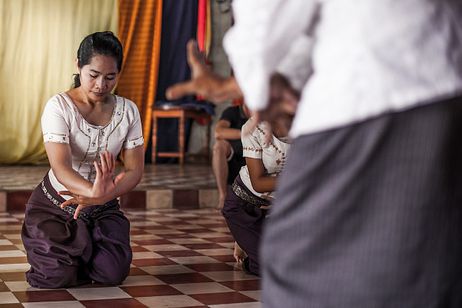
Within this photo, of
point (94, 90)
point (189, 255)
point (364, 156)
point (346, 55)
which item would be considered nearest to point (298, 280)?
point (364, 156)

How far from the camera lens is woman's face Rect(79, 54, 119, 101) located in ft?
10.1

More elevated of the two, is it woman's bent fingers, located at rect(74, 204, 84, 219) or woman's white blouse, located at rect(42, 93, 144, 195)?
woman's white blouse, located at rect(42, 93, 144, 195)

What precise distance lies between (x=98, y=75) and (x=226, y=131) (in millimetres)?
2516

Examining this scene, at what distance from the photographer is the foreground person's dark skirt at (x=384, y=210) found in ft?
3.66

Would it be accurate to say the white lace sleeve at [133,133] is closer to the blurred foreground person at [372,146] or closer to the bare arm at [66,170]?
the bare arm at [66,170]

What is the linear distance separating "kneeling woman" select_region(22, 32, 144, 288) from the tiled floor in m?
0.09

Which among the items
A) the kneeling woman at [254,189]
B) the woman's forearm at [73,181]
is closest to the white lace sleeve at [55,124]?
the woman's forearm at [73,181]

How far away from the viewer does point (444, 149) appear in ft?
3.65

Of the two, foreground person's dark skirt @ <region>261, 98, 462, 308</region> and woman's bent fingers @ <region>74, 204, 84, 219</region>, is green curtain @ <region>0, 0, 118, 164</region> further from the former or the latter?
foreground person's dark skirt @ <region>261, 98, 462, 308</region>

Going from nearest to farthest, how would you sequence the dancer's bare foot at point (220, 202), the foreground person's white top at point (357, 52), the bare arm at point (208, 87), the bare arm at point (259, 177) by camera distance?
the foreground person's white top at point (357, 52) → the bare arm at point (208, 87) → the bare arm at point (259, 177) → the dancer's bare foot at point (220, 202)

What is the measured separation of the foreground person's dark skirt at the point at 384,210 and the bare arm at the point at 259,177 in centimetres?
220

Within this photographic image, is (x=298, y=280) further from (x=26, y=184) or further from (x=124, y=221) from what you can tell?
(x=26, y=184)

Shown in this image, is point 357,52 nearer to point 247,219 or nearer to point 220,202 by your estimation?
point 247,219

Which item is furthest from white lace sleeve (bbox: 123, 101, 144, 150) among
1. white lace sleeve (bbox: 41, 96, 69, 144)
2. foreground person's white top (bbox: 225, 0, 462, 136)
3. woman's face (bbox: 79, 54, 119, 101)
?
foreground person's white top (bbox: 225, 0, 462, 136)
